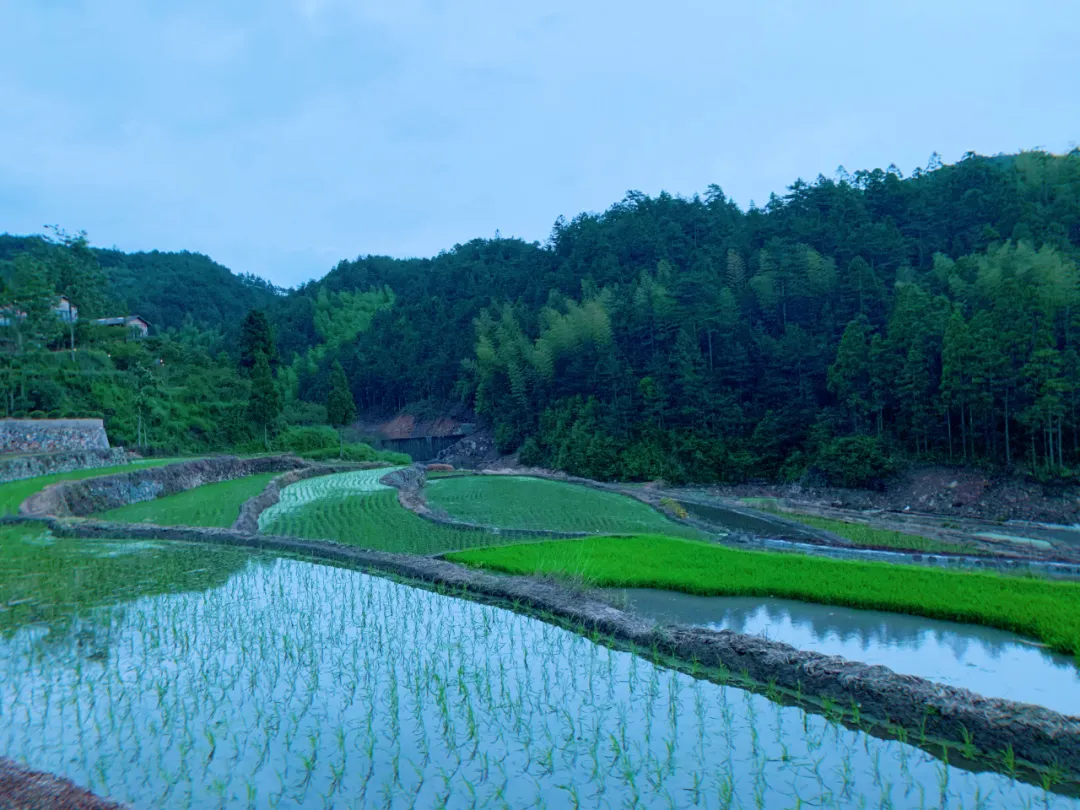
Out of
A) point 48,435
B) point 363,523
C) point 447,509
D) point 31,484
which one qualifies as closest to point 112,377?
Answer: point 48,435

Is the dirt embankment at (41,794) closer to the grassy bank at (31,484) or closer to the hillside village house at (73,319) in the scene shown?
the grassy bank at (31,484)

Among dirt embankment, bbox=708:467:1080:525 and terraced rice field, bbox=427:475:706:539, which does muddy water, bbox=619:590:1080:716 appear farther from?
dirt embankment, bbox=708:467:1080:525

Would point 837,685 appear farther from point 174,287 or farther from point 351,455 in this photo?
point 174,287

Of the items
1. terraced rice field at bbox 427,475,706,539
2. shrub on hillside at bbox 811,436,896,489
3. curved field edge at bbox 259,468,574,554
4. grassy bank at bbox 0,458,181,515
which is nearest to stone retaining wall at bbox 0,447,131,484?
grassy bank at bbox 0,458,181,515

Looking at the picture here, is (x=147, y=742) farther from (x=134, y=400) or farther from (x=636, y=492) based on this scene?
(x=134, y=400)

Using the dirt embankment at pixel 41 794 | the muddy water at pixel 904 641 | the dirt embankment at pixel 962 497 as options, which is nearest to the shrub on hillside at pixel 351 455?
the dirt embankment at pixel 962 497

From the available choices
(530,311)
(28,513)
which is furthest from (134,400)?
(530,311)
